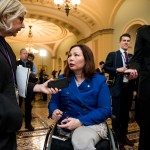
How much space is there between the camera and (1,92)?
3.88 feet

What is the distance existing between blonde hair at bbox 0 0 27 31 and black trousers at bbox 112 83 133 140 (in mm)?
2406

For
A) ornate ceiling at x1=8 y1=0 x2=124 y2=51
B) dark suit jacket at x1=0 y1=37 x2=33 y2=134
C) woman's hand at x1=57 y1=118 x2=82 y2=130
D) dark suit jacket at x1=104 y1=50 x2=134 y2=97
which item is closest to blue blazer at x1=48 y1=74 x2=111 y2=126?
woman's hand at x1=57 y1=118 x2=82 y2=130

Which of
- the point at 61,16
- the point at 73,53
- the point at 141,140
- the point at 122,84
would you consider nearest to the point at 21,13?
the point at 73,53

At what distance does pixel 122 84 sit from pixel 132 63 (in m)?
1.10

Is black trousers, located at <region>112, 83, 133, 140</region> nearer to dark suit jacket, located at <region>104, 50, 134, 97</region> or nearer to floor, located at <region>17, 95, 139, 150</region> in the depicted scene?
dark suit jacket, located at <region>104, 50, 134, 97</region>

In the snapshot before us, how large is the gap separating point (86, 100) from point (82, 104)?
0.05 metres

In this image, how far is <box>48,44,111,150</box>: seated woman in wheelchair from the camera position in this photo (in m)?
1.87

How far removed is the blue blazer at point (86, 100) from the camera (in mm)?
2096

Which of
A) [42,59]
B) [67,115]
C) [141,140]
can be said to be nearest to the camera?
[67,115]

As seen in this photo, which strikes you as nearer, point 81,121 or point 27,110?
point 81,121

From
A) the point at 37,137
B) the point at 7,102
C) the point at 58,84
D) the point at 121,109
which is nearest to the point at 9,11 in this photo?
the point at 7,102

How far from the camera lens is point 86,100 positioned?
6.95 feet

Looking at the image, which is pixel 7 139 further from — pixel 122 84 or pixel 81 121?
pixel 122 84

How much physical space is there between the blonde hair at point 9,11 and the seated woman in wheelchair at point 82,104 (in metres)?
Answer: 0.99
